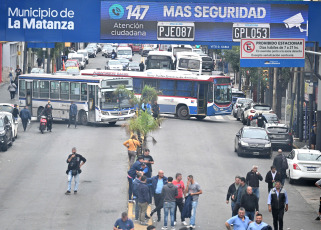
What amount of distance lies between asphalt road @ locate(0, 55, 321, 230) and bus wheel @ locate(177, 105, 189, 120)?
2061 millimetres

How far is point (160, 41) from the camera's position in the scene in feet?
107

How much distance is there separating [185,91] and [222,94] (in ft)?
8.49

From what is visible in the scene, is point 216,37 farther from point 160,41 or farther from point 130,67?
point 130,67

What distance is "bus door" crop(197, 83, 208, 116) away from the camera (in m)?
50.2

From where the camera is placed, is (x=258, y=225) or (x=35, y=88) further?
(x=35, y=88)

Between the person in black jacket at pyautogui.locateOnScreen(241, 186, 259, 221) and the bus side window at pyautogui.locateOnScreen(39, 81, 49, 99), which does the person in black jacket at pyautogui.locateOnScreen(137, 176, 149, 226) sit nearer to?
the person in black jacket at pyautogui.locateOnScreen(241, 186, 259, 221)

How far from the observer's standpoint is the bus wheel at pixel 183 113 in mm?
50625

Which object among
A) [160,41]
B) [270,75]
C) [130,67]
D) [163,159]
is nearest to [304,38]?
[160,41]

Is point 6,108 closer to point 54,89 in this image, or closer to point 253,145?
point 54,89

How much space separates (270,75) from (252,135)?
1985cm

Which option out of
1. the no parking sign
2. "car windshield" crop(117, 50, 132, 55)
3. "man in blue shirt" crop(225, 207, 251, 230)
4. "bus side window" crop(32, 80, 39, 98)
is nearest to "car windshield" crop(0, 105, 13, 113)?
"bus side window" crop(32, 80, 39, 98)

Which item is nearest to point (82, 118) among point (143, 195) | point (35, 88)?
point (35, 88)

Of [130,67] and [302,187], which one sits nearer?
[302,187]

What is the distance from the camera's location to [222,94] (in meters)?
51.0
